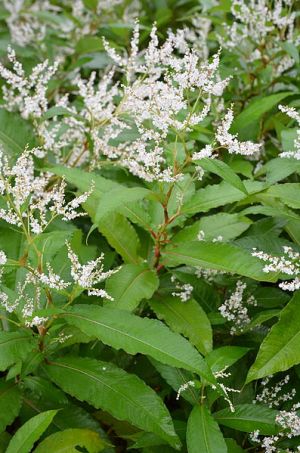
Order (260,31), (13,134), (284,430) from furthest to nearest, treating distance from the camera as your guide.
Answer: (260,31) → (13,134) → (284,430)

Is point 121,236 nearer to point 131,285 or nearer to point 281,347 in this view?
point 131,285

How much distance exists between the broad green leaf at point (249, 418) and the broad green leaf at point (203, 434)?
0.09 meters

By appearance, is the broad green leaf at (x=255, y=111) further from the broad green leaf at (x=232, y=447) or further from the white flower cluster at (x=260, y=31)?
the broad green leaf at (x=232, y=447)

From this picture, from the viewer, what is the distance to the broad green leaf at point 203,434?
2230 millimetres

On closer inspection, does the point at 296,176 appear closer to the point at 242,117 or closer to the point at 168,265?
the point at 242,117

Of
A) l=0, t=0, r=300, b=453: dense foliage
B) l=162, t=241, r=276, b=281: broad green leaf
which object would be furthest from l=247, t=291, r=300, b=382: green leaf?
l=162, t=241, r=276, b=281: broad green leaf

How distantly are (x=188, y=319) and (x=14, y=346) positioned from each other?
0.72 m

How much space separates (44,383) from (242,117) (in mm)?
1696

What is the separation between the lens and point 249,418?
2.43m

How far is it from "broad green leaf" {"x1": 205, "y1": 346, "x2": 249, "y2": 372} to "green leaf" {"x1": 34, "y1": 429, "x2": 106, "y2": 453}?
1.80ft

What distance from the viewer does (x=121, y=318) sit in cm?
231

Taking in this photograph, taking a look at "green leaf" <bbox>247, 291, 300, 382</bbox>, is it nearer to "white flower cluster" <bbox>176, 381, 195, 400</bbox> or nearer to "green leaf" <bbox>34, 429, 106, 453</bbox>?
"white flower cluster" <bbox>176, 381, 195, 400</bbox>

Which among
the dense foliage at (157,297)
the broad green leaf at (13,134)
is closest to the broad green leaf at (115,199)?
the dense foliage at (157,297)

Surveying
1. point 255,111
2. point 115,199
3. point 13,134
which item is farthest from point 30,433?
point 255,111
